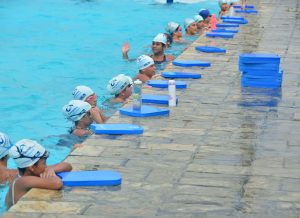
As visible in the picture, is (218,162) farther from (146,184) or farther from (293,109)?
(293,109)

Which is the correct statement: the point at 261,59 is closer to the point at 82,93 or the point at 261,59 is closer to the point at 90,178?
the point at 82,93

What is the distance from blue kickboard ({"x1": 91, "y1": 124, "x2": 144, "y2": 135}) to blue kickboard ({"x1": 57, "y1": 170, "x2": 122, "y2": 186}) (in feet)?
4.72

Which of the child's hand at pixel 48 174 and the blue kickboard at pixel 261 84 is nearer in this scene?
the child's hand at pixel 48 174

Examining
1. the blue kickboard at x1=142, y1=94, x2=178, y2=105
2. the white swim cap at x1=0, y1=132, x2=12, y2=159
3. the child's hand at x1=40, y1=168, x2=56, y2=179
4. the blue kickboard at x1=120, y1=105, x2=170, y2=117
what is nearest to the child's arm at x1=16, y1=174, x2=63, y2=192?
the child's hand at x1=40, y1=168, x2=56, y2=179

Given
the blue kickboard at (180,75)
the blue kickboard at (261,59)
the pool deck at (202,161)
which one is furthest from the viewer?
the blue kickboard at (180,75)

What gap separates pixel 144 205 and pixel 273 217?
0.96 m

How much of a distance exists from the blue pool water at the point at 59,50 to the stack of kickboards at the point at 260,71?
252 cm

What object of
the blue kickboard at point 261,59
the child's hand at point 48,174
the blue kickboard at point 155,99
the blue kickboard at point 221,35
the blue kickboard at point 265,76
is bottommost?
the blue kickboard at point 221,35

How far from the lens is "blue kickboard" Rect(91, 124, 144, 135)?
7.89 m

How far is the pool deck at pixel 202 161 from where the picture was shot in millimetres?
5812

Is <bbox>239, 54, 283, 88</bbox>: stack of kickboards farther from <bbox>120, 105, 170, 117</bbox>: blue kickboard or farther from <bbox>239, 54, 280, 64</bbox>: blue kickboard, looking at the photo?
<bbox>120, 105, 170, 117</bbox>: blue kickboard

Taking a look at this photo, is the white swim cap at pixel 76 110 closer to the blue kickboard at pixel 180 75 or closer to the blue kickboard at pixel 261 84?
the blue kickboard at pixel 180 75

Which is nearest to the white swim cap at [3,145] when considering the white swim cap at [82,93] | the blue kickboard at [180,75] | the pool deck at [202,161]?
the pool deck at [202,161]

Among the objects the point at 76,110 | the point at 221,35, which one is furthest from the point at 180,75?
the point at 221,35
